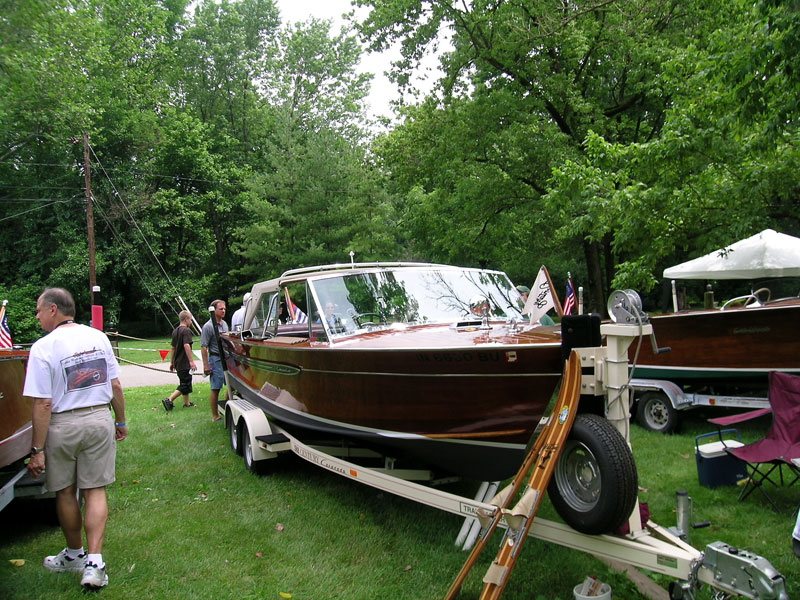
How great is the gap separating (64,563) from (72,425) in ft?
3.25

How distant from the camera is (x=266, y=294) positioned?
24.3 feet

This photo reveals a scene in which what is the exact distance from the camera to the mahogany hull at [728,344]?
6.26 m

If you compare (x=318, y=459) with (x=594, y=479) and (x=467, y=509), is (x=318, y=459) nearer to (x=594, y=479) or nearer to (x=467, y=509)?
(x=467, y=509)

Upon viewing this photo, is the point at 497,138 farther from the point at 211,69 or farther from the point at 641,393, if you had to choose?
the point at 211,69

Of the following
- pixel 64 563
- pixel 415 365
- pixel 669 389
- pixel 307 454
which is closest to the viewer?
pixel 64 563

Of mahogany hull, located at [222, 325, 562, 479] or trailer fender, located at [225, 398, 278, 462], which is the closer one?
mahogany hull, located at [222, 325, 562, 479]

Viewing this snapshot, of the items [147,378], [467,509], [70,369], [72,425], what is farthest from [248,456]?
[147,378]

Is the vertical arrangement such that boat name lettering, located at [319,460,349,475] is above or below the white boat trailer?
below

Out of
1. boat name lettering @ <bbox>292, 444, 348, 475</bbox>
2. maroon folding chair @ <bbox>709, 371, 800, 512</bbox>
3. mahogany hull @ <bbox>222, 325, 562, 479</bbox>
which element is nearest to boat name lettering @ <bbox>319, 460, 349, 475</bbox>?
boat name lettering @ <bbox>292, 444, 348, 475</bbox>

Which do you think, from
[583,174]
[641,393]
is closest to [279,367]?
[641,393]

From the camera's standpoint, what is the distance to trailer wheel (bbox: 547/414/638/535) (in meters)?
2.81

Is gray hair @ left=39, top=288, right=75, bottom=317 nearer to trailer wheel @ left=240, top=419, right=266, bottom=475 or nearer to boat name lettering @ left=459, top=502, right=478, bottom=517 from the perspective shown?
trailer wheel @ left=240, top=419, right=266, bottom=475

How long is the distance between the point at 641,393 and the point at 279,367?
4777mm

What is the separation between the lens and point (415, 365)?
156 inches
